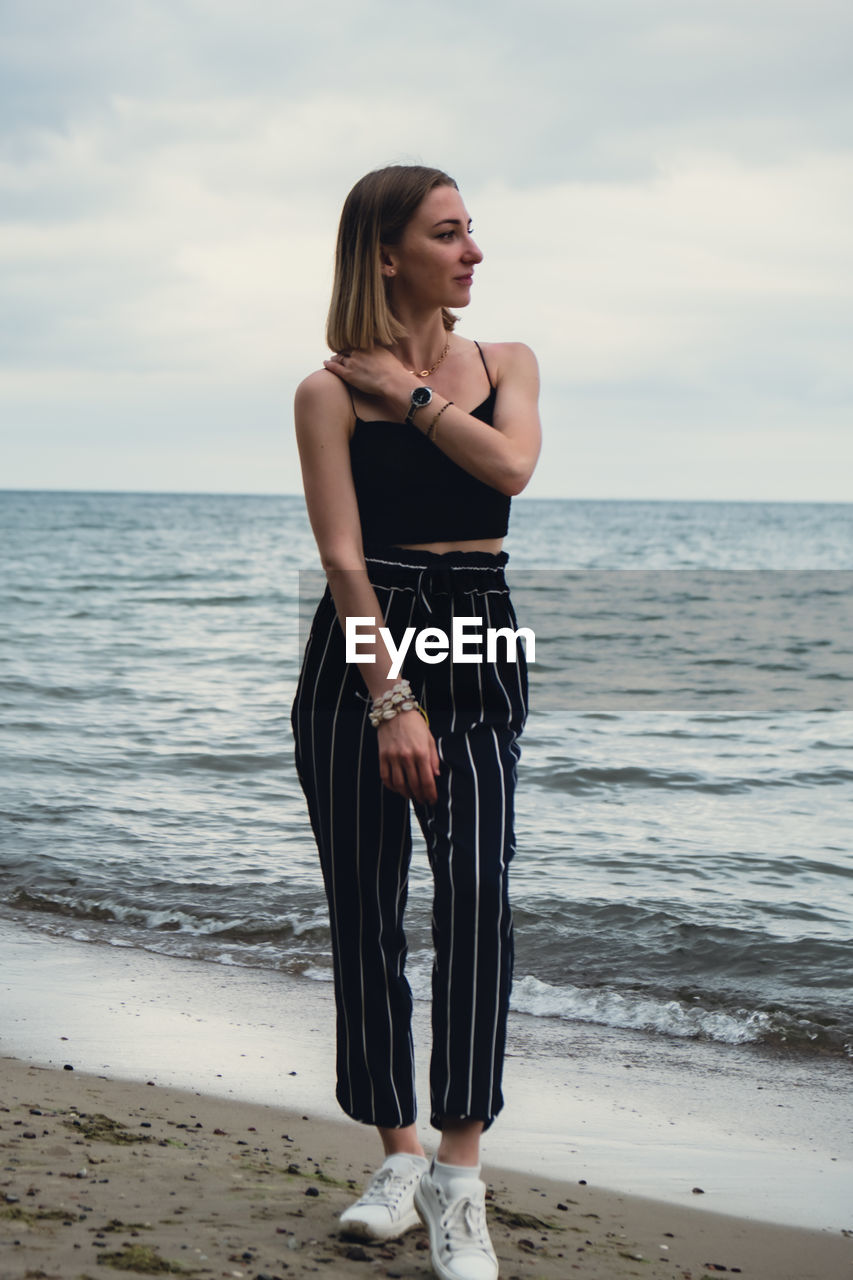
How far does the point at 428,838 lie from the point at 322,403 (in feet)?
2.50

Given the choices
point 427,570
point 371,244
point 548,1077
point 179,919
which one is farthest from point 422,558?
point 179,919

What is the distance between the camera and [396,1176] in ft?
7.79

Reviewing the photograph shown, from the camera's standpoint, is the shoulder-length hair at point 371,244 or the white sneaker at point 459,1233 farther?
the shoulder-length hair at point 371,244

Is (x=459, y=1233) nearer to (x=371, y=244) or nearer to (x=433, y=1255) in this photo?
(x=433, y=1255)

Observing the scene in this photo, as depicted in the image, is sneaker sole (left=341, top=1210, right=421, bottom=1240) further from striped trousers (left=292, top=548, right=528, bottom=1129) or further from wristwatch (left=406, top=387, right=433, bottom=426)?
wristwatch (left=406, top=387, right=433, bottom=426)

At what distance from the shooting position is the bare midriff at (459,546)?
2.26 m

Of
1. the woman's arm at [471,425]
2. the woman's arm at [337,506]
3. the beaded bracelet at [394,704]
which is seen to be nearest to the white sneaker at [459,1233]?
the woman's arm at [337,506]

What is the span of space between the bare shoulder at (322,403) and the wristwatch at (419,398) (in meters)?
0.11

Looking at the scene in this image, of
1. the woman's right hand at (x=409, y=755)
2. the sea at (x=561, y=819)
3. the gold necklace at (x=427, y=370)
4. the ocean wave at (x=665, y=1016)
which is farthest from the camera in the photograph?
→ the sea at (x=561, y=819)

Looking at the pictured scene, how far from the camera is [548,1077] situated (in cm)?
367

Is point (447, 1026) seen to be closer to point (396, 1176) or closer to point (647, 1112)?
point (396, 1176)

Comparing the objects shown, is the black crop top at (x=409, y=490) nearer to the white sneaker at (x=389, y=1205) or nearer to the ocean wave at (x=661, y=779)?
the white sneaker at (x=389, y=1205)

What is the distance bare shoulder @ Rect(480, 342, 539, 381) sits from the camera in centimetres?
237

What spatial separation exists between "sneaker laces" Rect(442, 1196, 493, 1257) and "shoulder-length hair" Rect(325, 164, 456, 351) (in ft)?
4.84
